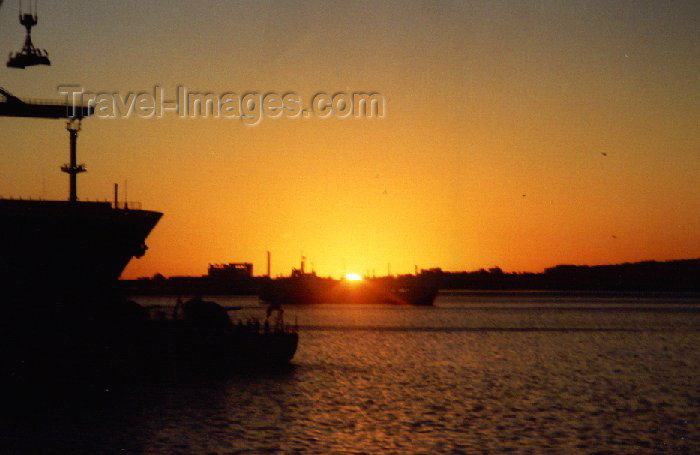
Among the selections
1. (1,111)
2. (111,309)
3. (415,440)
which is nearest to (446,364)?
(111,309)

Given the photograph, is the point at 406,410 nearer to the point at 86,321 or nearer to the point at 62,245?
the point at 86,321

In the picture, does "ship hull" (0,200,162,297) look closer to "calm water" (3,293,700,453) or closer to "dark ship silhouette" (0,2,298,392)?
"dark ship silhouette" (0,2,298,392)

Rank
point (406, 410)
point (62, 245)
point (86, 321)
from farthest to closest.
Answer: point (62, 245) < point (86, 321) < point (406, 410)

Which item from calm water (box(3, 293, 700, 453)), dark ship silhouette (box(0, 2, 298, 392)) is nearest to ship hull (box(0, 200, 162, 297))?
dark ship silhouette (box(0, 2, 298, 392))

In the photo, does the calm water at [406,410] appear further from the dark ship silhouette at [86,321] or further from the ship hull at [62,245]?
the ship hull at [62,245]

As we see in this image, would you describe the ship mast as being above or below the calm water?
above

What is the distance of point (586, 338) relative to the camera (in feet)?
299

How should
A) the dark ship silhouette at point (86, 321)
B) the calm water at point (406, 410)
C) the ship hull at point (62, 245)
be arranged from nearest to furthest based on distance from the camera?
the calm water at point (406, 410), the dark ship silhouette at point (86, 321), the ship hull at point (62, 245)

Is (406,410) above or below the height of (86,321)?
below

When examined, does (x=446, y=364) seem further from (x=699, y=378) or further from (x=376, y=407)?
(x=376, y=407)

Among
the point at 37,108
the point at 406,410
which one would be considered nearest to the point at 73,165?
the point at 37,108

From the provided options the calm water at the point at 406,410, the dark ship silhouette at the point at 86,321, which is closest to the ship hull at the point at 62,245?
the dark ship silhouette at the point at 86,321

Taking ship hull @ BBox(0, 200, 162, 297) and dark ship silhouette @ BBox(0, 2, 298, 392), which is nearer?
dark ship silhouette @ BBox(0, 2, 298, 392)

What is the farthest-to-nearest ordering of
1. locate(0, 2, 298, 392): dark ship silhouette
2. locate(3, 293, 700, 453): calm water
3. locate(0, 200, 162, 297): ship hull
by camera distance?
locate(0, 200, 162, 297): ship hull, locate(0, 2, 298, 392): dark ship silhouette, locate(3, 293, 700, 453): calm water
